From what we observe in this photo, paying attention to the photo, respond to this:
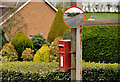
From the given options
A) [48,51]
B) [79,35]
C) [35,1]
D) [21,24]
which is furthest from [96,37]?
[35,1]

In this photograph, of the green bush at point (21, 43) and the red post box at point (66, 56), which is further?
the green bush at point (21, 43)

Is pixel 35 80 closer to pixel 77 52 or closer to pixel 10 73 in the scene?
pixel 10 73

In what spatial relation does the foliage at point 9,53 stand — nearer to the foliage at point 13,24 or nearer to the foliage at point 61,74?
the foliage at point 61,74

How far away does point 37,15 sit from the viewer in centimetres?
1328

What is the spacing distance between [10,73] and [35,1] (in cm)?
918

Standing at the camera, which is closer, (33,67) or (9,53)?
(33,67)

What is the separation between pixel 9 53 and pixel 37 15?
633 centimetres

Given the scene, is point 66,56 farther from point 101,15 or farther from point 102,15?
point 101,15

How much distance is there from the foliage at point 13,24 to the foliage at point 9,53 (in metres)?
3.66

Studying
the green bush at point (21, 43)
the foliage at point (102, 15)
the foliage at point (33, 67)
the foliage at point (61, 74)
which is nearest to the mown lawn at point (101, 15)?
the foliage at point (102, 15)

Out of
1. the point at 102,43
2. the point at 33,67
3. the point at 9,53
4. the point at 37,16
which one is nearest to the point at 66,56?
the point at 33,67

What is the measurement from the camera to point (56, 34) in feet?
31.8

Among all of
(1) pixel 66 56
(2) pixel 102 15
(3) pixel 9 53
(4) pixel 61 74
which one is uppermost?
(2) pixel 102 15

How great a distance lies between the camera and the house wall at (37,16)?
42.9ft
